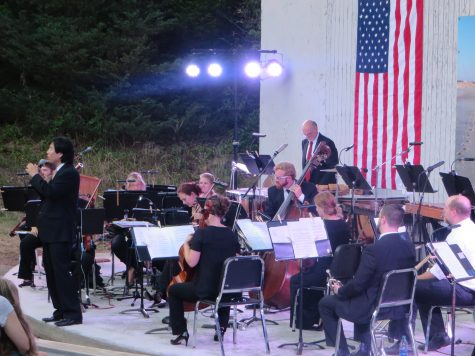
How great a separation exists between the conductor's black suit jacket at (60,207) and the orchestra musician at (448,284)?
3.86 metres

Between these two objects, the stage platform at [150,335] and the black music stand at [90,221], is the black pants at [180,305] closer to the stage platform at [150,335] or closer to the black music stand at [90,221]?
the stage platform at [150,335]

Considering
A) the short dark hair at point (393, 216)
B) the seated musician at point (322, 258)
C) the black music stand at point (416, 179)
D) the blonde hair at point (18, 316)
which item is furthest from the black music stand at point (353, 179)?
the blonde hair at point (18, 316)

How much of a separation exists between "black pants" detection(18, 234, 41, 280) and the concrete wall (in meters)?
5.55

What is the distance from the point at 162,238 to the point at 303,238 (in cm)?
173

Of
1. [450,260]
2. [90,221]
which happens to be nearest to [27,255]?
[90,221]

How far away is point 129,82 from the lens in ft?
92.4

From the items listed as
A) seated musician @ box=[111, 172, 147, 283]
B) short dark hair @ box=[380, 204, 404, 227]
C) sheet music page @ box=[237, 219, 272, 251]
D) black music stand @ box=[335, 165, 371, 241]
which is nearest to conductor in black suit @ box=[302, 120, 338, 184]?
black music stand @ box=[335, 165, 371, 241]

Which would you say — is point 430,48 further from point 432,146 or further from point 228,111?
point 228,111

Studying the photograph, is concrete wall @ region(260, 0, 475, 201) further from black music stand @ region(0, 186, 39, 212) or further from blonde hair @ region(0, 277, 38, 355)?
blonde hair @ region(0, 277, 38, 355)

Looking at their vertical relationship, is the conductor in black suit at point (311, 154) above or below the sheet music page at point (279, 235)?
above

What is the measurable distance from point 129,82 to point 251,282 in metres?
20.1

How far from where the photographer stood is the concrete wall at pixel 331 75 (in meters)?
13.3

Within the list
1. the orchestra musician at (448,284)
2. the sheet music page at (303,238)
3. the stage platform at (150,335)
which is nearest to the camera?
the orchestra musician at (448,284)

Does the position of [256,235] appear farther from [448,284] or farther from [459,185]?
[459,185]
